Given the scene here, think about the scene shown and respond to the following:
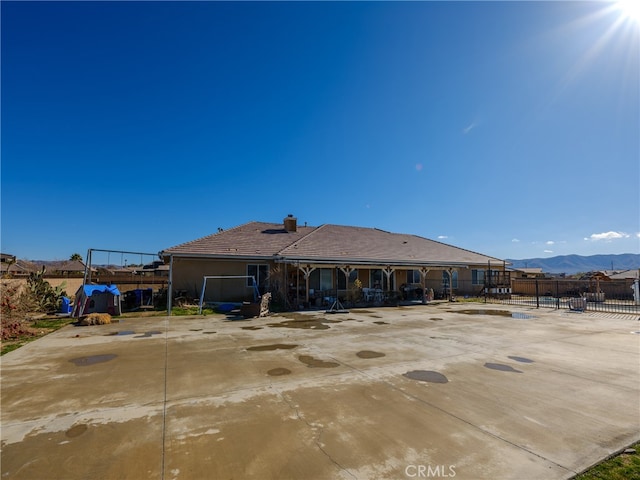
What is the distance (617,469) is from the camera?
2.96m

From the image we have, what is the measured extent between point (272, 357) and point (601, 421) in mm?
5379

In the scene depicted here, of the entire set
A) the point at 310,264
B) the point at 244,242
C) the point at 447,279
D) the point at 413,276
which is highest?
the point at 244,242

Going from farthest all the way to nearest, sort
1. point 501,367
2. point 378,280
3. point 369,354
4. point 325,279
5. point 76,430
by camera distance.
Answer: point 378,280 < point 325,279 < point 369,354 < point 501,367 < point 76,430

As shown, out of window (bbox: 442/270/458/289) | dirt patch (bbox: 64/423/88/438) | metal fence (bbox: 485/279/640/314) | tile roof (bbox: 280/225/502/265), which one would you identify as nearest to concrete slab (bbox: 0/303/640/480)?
dirt patch (bbox: 64/423/88/438)

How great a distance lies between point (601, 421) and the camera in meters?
3.98

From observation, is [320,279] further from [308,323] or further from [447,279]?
[447,279]

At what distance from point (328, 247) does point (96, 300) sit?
1175cm

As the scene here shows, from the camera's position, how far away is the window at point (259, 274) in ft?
59.4

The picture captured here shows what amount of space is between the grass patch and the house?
1343 cm

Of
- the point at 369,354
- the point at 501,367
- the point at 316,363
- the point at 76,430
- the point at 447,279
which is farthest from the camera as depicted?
the point at 447,279

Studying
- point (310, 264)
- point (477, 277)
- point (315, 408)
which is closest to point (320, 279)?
point (310, 264)

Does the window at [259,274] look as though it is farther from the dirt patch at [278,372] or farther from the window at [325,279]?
the dirt patch at [278,372]

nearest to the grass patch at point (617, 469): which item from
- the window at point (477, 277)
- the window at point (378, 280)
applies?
the window at point (378, 280)

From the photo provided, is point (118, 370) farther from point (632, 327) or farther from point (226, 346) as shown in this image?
point (632, 327)
